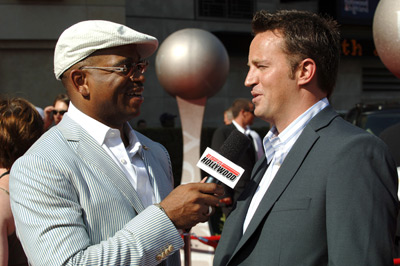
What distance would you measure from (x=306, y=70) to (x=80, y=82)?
1.00 m

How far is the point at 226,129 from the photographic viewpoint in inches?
279

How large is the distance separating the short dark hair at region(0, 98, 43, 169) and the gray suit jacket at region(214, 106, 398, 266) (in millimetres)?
1516

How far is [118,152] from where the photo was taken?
92.4 inches

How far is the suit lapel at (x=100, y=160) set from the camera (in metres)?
2.18

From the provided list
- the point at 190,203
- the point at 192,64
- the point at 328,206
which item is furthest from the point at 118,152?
the point at 192,64

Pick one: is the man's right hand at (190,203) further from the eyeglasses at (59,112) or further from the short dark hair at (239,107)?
the short dark hair at (239,107)

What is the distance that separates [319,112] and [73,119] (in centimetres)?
110

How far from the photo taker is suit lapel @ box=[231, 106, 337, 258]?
194 centimetres

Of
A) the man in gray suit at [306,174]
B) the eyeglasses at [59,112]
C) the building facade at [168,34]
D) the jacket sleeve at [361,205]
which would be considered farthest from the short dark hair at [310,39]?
the building facade at [168,34]

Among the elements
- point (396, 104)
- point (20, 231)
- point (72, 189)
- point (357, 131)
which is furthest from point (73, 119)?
point (396, 104)

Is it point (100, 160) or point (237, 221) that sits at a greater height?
point (100, 160)

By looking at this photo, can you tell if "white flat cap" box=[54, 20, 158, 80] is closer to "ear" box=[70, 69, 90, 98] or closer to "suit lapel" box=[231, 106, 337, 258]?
"ear" box=[70, 69, 90, 98]

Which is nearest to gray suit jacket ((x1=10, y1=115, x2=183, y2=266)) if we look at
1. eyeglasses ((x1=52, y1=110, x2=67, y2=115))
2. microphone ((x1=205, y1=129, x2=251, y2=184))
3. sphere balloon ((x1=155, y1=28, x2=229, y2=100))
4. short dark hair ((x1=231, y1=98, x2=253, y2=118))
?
microphone ((x1=205, y1=129, x2=251, y2=184))

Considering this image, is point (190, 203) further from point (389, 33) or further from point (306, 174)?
point (389, 33)
